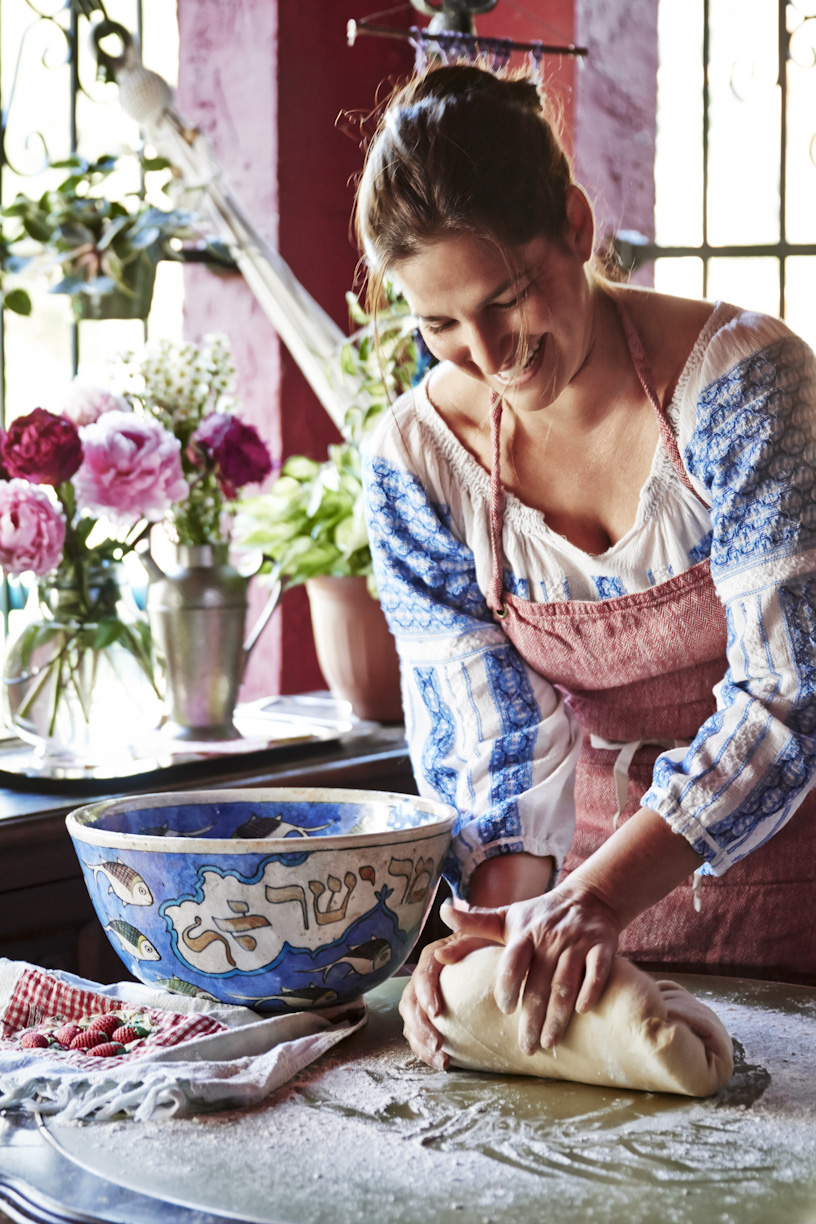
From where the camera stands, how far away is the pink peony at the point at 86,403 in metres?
1.81

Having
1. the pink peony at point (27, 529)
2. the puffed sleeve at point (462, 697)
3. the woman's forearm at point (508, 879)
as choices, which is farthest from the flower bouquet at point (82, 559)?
the woman's forearm at point (508, 879)

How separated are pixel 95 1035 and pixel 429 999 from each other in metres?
0.24

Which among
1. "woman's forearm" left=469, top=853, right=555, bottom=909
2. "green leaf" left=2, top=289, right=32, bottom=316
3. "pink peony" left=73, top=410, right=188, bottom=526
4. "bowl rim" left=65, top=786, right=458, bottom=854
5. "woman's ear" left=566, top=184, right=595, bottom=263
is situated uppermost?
"green leaf" left=2, top=289, right=32, bottom=316

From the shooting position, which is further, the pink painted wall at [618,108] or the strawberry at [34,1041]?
the pink painted wall at [618,108]

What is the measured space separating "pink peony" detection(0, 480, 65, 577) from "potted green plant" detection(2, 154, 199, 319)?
871 millimetres

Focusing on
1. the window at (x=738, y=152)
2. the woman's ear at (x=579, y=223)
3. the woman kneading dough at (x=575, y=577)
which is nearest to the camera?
the woman kneading dough at (x=575, y=577)

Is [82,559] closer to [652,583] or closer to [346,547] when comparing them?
[346,547]

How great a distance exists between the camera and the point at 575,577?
1.33 m

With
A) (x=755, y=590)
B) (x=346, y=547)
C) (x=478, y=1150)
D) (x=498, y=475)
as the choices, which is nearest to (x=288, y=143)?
(x=346, y=547)

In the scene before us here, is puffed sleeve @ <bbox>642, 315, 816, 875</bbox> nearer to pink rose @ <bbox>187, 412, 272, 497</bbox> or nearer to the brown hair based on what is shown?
the brown hair

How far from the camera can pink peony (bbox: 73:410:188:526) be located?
1.71 metres

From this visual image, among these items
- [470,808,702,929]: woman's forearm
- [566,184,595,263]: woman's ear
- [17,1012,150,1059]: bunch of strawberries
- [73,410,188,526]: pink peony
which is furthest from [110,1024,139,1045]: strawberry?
[73,410,188,526]: pink peony

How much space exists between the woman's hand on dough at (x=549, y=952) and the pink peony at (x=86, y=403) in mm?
998

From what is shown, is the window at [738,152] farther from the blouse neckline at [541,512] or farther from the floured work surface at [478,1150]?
the floured work surface at [478,1150]
